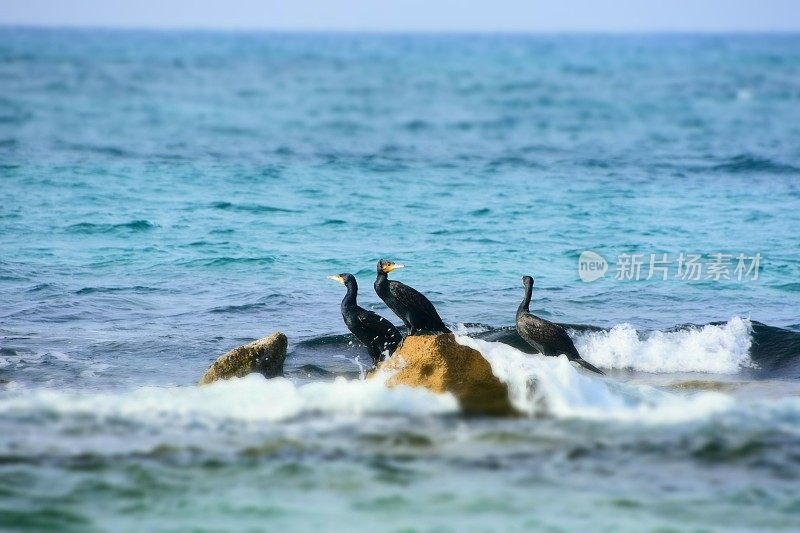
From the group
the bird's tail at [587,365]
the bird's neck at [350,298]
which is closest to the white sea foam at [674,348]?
the bird's tail at [587,365]

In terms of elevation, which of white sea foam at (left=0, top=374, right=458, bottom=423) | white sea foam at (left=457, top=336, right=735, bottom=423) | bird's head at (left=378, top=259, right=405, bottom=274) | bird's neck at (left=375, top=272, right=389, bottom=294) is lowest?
white sea foam at (left=0, top=374, right=458, bottom=423)

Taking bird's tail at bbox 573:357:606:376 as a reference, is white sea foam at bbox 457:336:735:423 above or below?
above

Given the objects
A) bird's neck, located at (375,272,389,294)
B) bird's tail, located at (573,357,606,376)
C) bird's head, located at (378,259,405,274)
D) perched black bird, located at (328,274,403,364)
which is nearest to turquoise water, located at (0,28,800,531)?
bird's tail, located at (573,357,606,376)

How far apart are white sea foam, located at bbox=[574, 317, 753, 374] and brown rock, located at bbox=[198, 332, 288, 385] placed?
3.44 meters

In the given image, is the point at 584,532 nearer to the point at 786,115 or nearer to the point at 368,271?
the point at 368,271

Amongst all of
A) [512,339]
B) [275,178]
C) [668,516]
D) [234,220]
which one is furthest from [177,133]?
[668,516]

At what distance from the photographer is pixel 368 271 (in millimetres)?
16469

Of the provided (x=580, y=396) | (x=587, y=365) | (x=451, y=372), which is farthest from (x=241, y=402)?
(x=587, y=365)

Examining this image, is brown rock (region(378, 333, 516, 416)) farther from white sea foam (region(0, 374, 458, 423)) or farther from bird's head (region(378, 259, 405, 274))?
bird's head (region(378, 259, 405, 274))

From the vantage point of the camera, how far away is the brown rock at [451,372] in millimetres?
9781

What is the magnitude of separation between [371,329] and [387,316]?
2.38 m

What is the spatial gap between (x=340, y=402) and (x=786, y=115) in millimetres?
44100

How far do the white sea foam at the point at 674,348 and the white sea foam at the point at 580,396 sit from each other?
1695 millimetres

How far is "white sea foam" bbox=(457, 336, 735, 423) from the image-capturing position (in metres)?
9.48
